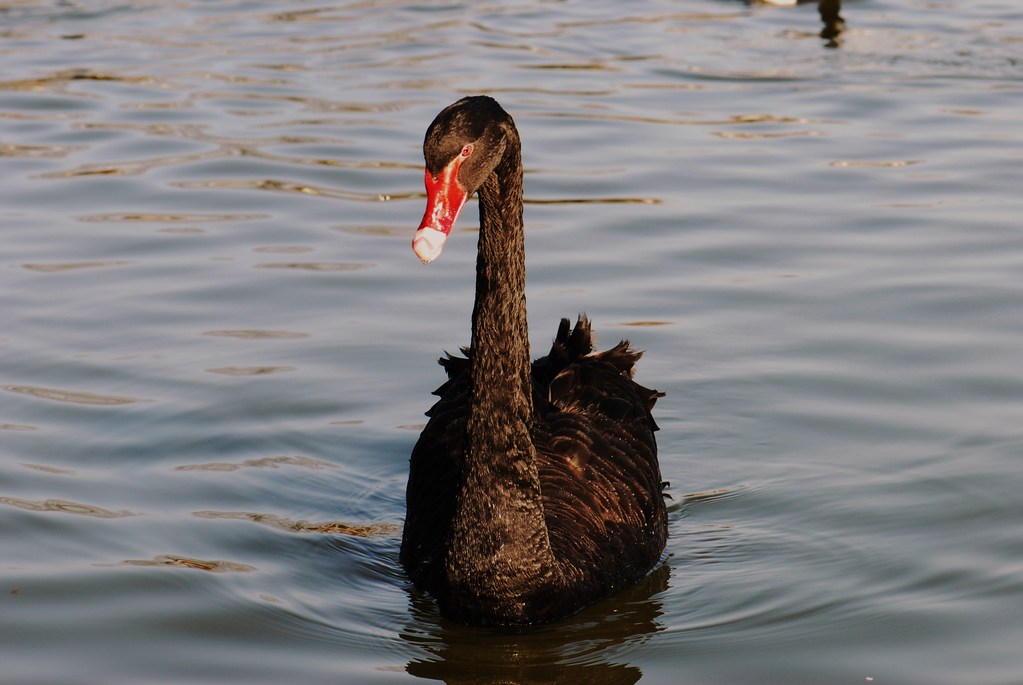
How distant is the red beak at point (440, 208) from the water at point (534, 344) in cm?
153

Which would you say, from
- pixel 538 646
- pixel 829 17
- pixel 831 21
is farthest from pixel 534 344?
pixel 829 17

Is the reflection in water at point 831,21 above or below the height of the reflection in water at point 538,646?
above

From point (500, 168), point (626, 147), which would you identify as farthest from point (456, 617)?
point (626, 147)

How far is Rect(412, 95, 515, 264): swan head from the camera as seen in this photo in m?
4.75

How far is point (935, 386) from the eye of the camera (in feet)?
24.8

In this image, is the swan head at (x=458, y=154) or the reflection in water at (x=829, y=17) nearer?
the swan head at (x=458, y=154)

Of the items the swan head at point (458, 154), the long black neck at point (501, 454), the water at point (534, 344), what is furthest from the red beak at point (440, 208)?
the water at point (534, 344)

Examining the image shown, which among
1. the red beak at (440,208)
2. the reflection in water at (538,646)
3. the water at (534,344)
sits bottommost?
the reflection in water at (538,646)

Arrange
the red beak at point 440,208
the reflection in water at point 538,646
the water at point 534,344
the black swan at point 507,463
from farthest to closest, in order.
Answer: the water at point 534,344 → the reflection in water at point 538,646 → the black swan at point 507,463 → the red beak at point 440,208

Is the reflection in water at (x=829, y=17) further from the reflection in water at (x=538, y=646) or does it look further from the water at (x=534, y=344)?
the reflection in water at (x=538, y=646)

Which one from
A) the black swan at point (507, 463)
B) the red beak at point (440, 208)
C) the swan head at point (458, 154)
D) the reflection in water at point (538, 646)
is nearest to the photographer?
the red beak at point (440, 208)

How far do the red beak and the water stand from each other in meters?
1.53

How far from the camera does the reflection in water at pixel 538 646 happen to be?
517cm

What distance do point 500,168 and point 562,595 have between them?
4.89 ft
